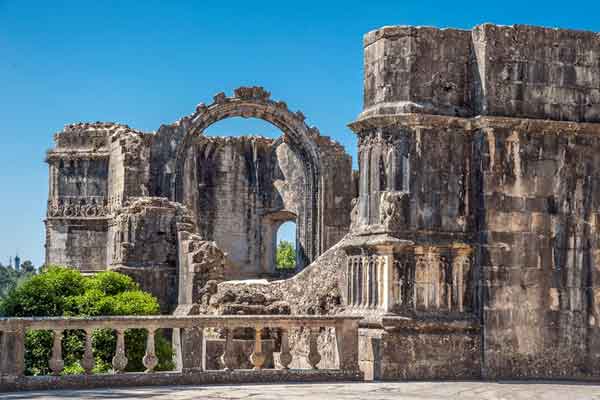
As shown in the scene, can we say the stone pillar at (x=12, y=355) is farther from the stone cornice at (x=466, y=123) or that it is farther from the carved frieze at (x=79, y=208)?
the carved frieze at (x=79, y=208)

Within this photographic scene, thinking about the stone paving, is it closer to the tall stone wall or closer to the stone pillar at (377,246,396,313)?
the tall stone wall

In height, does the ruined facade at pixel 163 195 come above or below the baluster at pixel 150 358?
above

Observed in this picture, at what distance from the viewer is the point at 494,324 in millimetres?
13586

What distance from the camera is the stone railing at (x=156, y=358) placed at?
11.6m

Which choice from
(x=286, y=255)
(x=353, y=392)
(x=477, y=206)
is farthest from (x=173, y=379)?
(x=286, y=255)

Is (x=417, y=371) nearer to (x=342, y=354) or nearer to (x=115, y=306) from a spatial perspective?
(x=342, y=354)

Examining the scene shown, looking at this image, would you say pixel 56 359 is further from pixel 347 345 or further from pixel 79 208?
pixel 79 208

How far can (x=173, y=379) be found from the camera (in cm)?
1219

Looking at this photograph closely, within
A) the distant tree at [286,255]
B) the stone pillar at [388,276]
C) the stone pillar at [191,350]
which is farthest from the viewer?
the distant tree at [286,255]

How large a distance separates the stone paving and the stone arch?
22754 millimetres

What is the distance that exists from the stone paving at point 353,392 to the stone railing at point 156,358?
31 centimetres

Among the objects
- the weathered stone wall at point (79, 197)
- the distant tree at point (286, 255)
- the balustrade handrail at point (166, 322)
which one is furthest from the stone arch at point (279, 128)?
the distant tree at point (286, 255)

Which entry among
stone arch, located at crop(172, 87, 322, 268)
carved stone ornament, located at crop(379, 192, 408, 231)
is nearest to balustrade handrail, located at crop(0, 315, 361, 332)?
carved stone ornament, located at crop(379, 192, 408, 231)

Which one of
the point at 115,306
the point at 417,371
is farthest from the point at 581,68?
the point at 115,306
